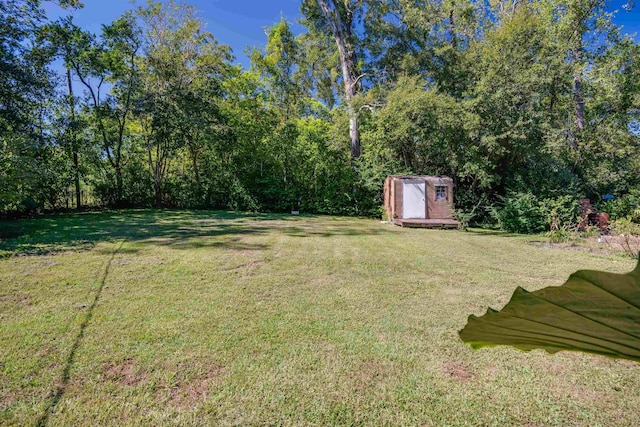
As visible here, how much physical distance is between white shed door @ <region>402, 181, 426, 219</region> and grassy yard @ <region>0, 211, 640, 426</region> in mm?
5468

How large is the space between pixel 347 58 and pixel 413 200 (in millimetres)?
7777

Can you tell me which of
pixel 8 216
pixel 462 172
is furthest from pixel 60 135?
pixel 462 172

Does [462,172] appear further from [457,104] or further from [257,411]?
[257,411]

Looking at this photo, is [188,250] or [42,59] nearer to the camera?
[188,250]

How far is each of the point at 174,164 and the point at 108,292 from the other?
11.5 meters

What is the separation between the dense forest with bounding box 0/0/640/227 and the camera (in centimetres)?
954

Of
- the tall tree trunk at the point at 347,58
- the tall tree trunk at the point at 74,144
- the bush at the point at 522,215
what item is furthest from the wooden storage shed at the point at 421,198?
the tall tree trunk at the point at 74,144

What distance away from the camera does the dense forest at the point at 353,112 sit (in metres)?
9.54

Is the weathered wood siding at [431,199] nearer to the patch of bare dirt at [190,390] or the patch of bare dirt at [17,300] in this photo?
the patch of bare dirt at [190,390]

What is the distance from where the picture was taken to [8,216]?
29.0ft

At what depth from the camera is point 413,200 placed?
32.9 feet

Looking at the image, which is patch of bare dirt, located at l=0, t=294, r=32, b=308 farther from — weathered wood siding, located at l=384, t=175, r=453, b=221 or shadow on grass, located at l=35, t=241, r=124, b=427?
weathered wood siding, located at l=384, t=175, r=453, b=221

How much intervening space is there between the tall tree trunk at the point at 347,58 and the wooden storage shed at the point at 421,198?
332 centimetres

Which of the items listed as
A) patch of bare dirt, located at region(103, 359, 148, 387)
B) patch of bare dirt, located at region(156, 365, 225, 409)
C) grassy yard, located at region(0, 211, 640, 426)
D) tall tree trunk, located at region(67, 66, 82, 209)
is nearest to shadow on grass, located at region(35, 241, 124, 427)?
grassy yard, located at region(0, 211, 640, 426)
